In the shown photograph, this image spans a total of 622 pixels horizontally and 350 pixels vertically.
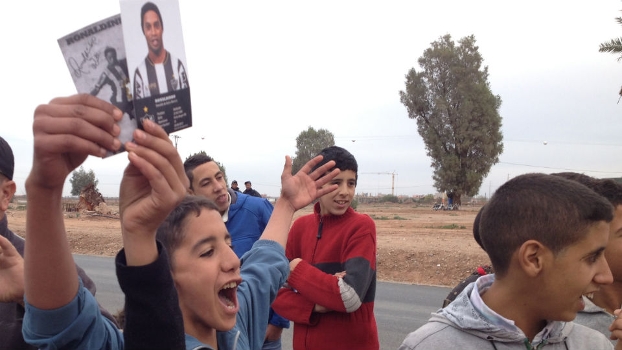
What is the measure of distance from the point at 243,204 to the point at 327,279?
1.39 meters

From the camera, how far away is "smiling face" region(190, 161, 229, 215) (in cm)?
413

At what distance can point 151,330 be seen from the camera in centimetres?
143

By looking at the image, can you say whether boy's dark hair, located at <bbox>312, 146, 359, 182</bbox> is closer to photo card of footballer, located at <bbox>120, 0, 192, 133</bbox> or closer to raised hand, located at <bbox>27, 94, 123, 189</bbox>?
photo card of footballer, located at <bbox>120, 0, 192, 133</bbox>

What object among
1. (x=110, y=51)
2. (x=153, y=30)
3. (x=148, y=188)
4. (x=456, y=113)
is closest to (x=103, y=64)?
(x=110, y=51)

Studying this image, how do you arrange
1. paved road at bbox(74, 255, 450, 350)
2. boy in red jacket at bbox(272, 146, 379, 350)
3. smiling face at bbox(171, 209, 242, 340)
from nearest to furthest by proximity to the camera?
1. smiling face at bbox(171, 209, 242, 340)
2. boy in red jacket at bbox(272, 146, 379, 350)
3. paved road at bbox(74, 255, 450, 350)

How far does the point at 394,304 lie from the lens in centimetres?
983

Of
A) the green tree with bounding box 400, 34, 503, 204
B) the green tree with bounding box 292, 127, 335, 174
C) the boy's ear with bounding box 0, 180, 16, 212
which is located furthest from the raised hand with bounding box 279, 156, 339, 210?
the green tree with bounding box 292, 127, 335, 174

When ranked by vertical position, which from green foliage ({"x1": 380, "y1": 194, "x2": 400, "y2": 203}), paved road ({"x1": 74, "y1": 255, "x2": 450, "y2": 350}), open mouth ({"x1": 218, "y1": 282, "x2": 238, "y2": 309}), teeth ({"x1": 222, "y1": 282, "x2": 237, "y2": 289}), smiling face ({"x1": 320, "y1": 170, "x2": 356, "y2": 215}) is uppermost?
smiling face ({"x1": 320, "y1": 170, "x2": 356, "y2": 215})

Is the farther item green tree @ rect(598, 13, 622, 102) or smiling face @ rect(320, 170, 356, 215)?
green tree @ rect(598, 13, 622, 102)

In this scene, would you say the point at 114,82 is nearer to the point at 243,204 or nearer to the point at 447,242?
the point at 243,204

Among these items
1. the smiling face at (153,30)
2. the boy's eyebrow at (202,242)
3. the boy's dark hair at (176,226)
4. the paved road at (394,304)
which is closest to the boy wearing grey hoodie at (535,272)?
the boy's eyebrow at (202,242)

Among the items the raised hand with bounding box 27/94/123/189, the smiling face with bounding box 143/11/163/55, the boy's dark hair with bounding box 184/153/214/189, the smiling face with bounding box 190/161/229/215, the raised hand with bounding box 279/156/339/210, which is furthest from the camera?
the boy's dark hair with bounding box 184/153/214/189

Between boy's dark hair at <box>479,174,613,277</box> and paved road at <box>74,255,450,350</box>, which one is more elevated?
boy's dark hair at <box>479,174,613,277</box>

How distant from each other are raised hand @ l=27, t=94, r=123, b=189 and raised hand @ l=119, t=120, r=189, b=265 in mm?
60
